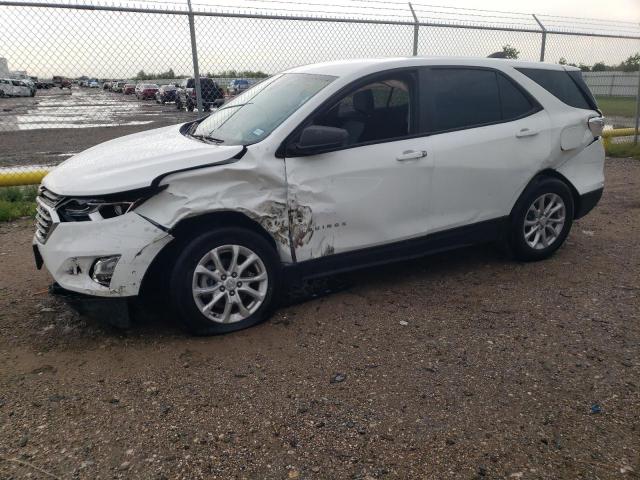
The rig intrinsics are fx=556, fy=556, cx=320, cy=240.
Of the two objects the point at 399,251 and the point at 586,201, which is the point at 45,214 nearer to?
the point at 399,251

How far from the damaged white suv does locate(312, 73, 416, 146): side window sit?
11 millimetres

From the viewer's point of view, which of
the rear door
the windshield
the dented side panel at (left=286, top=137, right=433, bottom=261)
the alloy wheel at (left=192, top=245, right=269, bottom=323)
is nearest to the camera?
the alloy wheel at (left=192, top=245, right=269, bottom=323)

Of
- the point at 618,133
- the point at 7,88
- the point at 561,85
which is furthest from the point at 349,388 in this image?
the point at 7,88

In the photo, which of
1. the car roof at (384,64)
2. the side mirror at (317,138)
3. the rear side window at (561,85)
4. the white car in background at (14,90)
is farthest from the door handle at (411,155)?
the white car in background at (14,90)

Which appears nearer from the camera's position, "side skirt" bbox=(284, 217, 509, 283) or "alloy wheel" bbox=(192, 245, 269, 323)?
"alloy wheel" bbox=(192, 245, 269, 323)

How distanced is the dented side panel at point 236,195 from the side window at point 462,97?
4.71 ft

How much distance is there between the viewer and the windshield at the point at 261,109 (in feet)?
13.0

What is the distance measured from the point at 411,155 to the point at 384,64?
0.73 metres

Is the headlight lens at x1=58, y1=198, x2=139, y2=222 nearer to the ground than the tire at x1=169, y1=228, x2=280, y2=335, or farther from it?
farther from it

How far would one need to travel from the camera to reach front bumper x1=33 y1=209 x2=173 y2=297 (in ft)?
10.9

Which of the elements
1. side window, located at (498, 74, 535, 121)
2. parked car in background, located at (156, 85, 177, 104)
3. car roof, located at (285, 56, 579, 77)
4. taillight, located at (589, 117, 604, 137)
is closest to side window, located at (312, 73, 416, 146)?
car roof, located at (285, 56, 579, 77)

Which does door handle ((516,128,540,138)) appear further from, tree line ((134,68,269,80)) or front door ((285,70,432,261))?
tree line ((134,68,269,80))

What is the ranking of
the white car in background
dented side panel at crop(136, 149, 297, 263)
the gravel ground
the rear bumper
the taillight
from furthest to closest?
the white car in background, the rear bumper, the taillight, dented side panel at crop(136, 149, 297, 263), the gravel ground

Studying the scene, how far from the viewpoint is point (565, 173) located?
507 centimetres
